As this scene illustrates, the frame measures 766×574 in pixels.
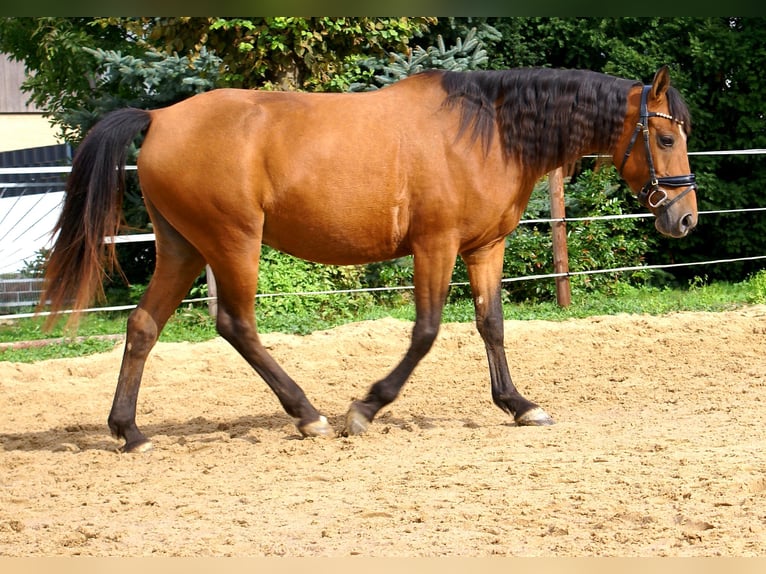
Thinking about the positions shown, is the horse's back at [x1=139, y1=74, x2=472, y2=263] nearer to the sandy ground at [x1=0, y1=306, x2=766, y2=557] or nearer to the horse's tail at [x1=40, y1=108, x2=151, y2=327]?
the horse's tail at [x1=40, y1=108, x2=151, y2=327]

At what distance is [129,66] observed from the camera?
32.6ft

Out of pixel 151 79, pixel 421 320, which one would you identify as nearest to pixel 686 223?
pixel 421 320

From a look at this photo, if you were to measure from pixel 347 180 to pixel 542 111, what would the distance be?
1.17 metres

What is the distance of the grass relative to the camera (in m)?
7.85

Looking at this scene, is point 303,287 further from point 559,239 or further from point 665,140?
point 665,140

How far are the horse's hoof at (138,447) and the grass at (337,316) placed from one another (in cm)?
289

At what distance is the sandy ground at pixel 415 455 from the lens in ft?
10.3

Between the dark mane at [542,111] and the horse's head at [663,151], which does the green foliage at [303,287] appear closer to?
Answer: the dark mane at [542,111]

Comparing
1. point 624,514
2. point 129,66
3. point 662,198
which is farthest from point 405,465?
point 129,66

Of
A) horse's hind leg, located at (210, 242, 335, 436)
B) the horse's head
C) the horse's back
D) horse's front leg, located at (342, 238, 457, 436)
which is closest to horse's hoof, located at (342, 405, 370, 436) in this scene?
horse's front leg, located at (342, 238, 457, 436)

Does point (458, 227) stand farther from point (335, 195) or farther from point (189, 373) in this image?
point (189, 373)

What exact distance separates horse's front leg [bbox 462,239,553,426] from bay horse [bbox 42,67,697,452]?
0.13 m

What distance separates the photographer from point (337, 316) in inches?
377

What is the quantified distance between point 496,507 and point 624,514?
48 cm
